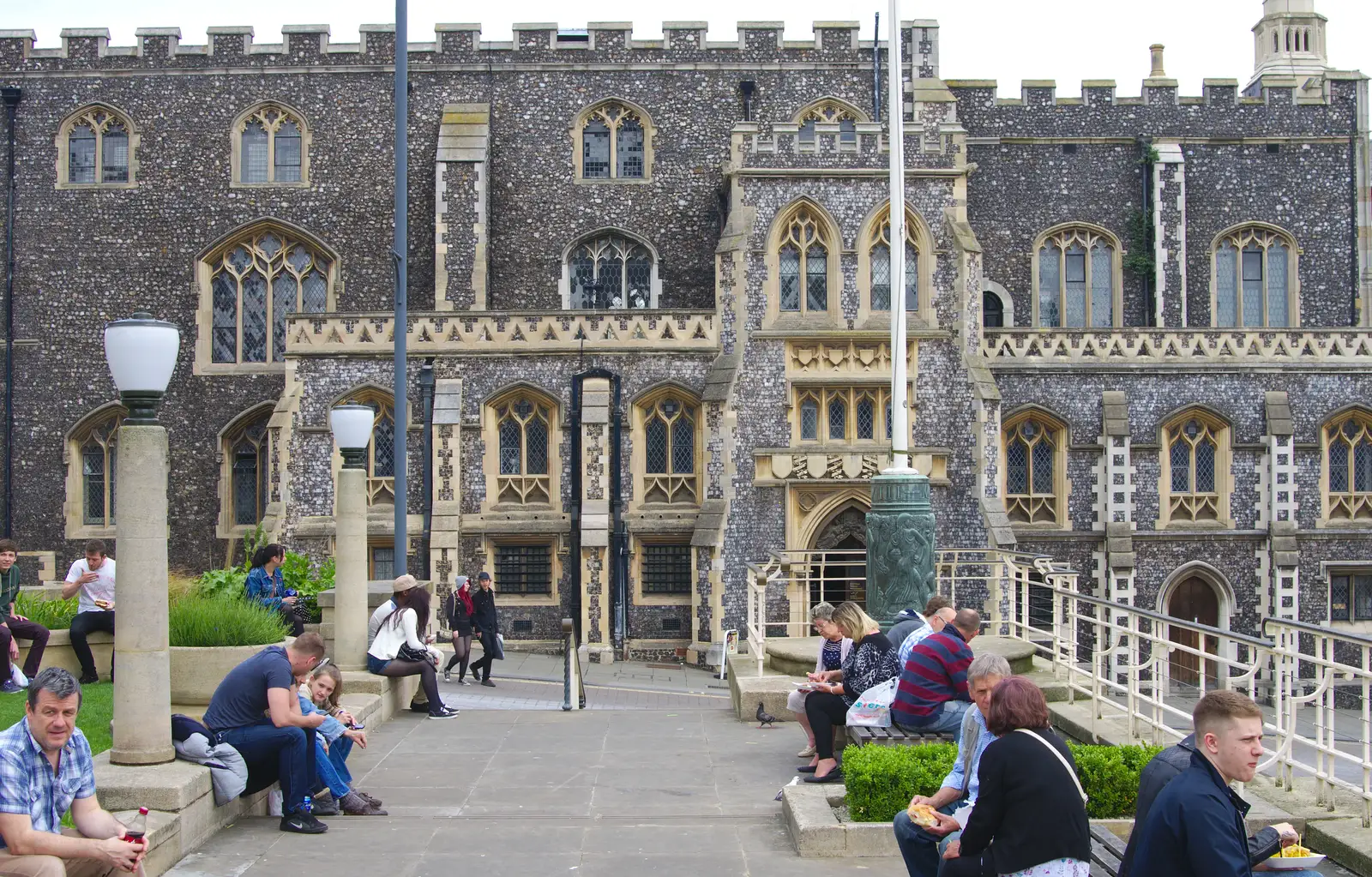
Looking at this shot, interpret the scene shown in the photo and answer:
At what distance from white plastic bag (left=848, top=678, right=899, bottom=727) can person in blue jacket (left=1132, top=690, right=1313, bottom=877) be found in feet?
14.7

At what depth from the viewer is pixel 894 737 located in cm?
960

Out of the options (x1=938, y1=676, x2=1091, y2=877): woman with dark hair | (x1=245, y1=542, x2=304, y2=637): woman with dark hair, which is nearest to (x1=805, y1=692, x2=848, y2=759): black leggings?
(x1=938, y1=676, x2=1091, y2=877): woman with dark hair

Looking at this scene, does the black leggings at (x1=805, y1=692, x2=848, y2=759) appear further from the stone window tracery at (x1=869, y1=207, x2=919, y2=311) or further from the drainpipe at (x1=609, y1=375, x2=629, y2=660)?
the stone window tracery at (x1=869, y1=207, x2=919, y2=311)

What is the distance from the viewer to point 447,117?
30.2 metres

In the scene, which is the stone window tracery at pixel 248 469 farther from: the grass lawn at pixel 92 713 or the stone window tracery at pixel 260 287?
the grass lawn at pixel 92 713

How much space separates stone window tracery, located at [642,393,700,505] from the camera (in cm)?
2661

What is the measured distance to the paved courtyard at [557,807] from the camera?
8211 millimetres

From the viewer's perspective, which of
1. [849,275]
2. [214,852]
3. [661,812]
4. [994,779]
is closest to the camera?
[994,779]

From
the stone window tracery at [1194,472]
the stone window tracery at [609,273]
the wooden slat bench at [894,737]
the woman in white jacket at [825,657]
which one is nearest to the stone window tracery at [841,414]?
the stone window tracery at [1194,472]

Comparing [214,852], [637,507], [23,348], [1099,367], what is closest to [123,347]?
Answer: [214,852]

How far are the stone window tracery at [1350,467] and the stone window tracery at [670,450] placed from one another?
12669 millimetres

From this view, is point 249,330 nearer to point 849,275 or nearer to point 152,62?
point 152,62

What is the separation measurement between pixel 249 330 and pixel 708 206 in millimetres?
10458

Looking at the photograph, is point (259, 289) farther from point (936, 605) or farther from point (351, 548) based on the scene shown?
point (936, 605)
